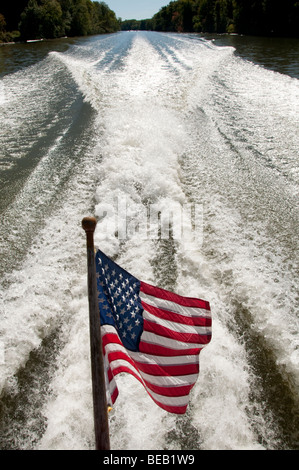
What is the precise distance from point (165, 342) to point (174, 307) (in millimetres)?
316

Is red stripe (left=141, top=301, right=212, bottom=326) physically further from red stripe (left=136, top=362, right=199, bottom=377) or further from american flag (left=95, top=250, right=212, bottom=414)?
red stripe (left=136, top=362, right=199, bottom=377)

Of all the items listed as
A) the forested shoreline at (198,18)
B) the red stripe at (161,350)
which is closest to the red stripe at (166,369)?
the red stripe at (161,350)

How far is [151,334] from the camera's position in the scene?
263cm

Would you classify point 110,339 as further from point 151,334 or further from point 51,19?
point 51,19

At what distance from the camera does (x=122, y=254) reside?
5.14 m

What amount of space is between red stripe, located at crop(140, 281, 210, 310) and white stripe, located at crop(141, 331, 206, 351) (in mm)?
337

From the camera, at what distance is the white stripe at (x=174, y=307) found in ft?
8.83

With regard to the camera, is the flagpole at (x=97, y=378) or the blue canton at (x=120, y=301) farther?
the blue canton at (x=120, y=301)

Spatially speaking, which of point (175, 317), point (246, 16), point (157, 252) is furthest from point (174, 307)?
point (246, 16)

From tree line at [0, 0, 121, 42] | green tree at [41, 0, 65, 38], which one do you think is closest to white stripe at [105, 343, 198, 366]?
tree line at [0, 0, 121, 42]

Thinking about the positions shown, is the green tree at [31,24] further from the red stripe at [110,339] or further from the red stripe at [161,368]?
the red stripe at [161,368]

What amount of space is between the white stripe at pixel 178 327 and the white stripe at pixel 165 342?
102mm

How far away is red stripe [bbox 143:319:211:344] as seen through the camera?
8.67 feet
